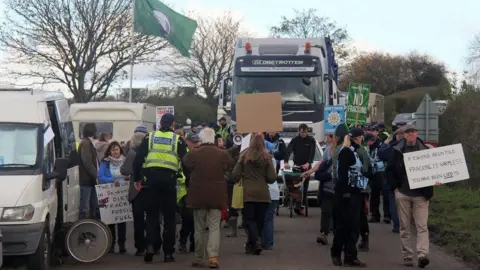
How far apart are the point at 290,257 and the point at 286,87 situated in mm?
11544

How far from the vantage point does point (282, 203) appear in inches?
802

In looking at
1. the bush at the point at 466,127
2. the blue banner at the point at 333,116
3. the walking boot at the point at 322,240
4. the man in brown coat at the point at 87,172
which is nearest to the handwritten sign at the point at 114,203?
the man in brown coat at the point at 87,172

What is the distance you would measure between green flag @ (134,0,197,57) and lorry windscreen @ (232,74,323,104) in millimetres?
5609

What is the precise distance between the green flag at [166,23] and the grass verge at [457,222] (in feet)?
33.7

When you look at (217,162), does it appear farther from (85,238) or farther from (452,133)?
(452,133)

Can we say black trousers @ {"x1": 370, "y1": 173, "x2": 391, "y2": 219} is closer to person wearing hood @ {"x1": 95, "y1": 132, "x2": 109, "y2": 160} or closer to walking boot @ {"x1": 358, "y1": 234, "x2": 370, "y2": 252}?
walking boot @ {"x1": 358, "y1": 234, "x2": 370, "y2": 252}

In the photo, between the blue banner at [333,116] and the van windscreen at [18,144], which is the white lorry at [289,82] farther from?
the van windscreen at [18,144]

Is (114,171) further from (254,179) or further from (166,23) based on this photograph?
(166,23)

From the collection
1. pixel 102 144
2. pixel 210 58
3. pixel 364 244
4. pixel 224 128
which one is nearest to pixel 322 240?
pixel 364 244

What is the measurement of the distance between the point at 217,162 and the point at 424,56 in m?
82.6

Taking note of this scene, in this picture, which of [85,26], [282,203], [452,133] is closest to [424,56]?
[85,26]

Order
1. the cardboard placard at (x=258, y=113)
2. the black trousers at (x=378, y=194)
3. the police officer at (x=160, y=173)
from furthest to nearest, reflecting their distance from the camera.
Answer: the black trousers at (x=378, y=194) → the cardboard placard at (x=258, y=113) → the police officer at (x=160, y=173)

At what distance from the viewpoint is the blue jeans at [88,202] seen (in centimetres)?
1376

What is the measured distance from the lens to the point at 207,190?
38.3ft
